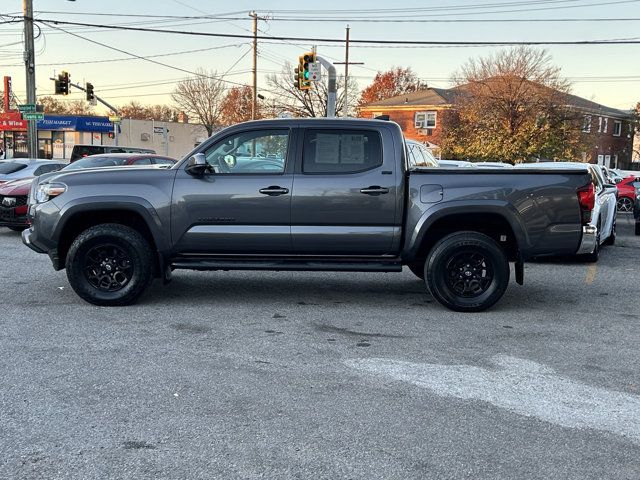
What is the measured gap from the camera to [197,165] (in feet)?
22.0

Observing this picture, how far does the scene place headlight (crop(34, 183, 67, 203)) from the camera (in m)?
6.83

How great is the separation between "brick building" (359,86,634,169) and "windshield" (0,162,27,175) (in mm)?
43618

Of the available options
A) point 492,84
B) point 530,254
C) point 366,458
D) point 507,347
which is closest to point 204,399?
point 366,458

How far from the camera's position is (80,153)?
25.4m

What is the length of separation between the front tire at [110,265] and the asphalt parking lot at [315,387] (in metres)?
0.23

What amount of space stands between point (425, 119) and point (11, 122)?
3440cm

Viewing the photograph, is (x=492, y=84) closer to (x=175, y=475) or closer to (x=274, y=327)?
(x=274, y=327)

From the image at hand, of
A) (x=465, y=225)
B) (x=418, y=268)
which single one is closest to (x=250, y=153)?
(x=465, y=225)

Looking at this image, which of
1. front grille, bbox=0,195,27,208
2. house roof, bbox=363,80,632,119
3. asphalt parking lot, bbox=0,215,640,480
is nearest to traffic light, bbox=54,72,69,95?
front grille, bbox=0,195,27,208

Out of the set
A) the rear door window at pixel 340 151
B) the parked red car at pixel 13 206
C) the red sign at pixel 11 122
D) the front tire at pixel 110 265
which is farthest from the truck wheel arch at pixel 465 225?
the red sign at pixel 11 122

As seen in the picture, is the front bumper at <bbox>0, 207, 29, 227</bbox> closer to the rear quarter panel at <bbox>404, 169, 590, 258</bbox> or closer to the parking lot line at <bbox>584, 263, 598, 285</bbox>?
the rear quarter panel at <bbox>404, 169, 590, 258</bbox>

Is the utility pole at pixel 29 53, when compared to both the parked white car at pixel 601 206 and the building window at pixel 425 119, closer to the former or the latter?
the parked white car at pixel 601 206

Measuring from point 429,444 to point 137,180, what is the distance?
4.39 meters

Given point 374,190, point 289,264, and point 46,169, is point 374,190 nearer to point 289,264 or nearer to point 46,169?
point 289,264
